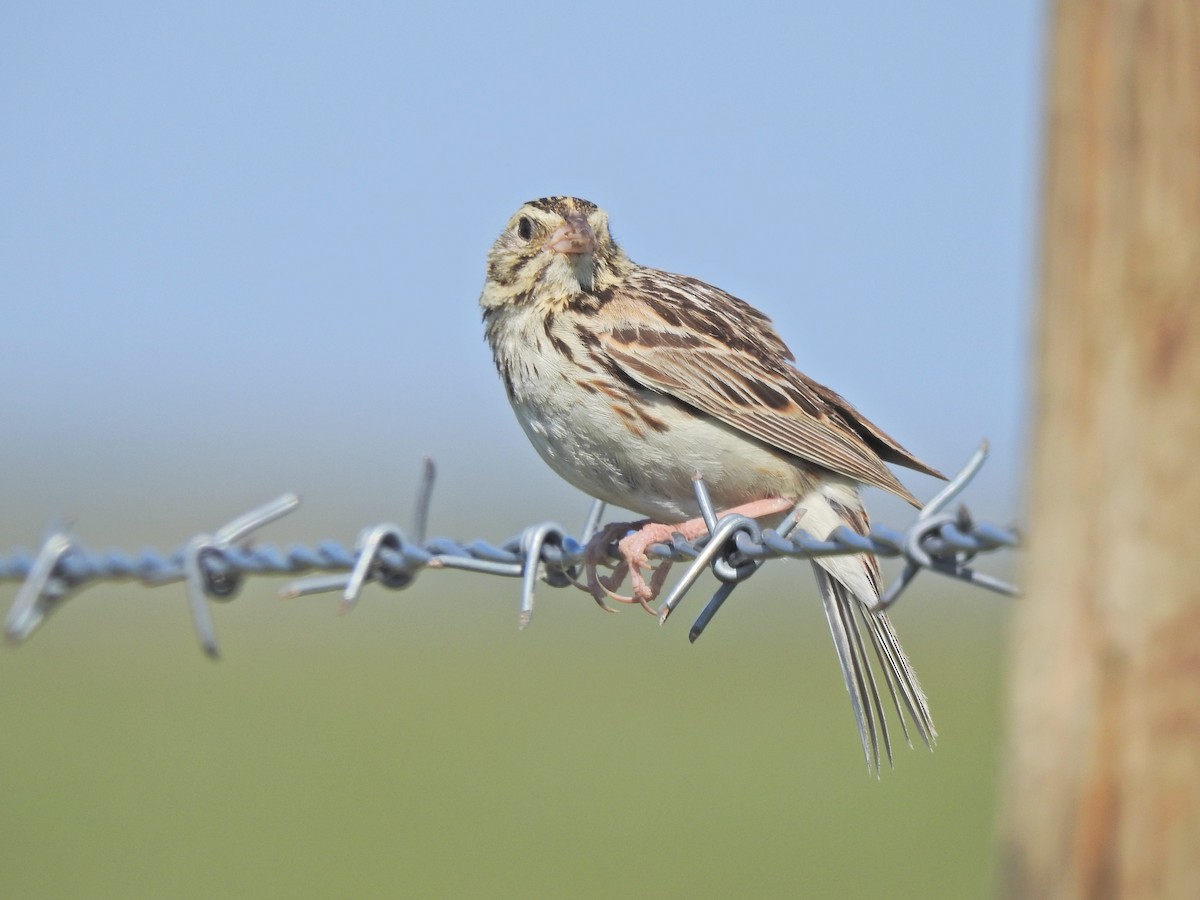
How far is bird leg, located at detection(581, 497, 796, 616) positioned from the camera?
18.1ft

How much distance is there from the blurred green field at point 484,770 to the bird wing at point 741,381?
9.01 feet

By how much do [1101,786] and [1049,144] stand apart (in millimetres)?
883

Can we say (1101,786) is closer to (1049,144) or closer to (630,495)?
(1049,144)

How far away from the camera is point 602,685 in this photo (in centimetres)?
3447

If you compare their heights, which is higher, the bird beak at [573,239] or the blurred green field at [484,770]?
the bird beak at [573,239]

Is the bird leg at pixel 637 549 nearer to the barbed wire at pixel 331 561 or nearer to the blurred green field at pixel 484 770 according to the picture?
the barbed wire at pixel 331 561

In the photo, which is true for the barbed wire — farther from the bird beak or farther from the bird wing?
the bird beak

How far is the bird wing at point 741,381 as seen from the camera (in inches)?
248

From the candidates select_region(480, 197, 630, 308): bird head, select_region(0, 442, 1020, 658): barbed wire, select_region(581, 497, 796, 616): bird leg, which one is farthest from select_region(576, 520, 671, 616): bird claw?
select_region(480, 197, 630, 308): bird head

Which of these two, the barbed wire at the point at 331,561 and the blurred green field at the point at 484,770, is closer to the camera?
the barbed wire at the point at 331,561

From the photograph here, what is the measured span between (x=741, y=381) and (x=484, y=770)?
18659 millimetres

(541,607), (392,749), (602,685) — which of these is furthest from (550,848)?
(541,607)

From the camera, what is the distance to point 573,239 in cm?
675

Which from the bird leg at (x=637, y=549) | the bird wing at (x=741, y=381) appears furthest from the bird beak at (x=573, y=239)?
the bird leg at (x=637, y=549)
